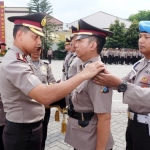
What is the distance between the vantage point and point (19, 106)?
1969 mm

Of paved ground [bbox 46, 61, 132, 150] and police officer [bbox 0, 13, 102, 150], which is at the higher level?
police officer [bbox 0, 13, 102, 150]

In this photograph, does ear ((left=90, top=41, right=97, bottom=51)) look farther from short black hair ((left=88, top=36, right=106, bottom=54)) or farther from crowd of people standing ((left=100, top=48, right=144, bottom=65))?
crowd of people standing ((left=100, top=48, right=144, bottom=65))

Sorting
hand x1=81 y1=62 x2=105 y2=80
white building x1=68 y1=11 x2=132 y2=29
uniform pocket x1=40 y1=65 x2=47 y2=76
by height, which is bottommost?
uniform pocket x1=40 y1=65 x2=47 y2=76

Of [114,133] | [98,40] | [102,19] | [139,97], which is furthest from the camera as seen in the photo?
[102,19]

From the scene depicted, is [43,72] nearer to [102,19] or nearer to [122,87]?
[122,87]

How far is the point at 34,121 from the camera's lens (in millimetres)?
2082

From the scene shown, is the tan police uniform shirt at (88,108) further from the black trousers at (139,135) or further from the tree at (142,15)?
the tree at (142,15)

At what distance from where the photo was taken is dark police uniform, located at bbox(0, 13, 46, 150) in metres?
1.89

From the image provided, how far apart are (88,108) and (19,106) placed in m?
0.70

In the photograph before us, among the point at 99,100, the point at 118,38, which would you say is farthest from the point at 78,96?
the point at 118,38

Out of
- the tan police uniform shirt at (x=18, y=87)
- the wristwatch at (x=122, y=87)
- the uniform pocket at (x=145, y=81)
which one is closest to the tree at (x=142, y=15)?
the uniform pocket at (x=145, y=81)

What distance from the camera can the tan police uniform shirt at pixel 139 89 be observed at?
6.48ft

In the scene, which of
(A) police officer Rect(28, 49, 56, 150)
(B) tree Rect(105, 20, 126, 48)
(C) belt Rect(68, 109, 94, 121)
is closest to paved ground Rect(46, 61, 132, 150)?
(A) police officer Rect(28, 49, 56, 150)

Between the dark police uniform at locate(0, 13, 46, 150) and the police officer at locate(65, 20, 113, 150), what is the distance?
41 cm
